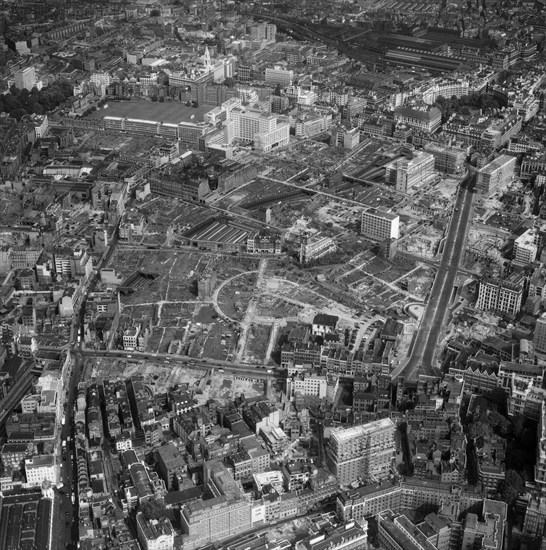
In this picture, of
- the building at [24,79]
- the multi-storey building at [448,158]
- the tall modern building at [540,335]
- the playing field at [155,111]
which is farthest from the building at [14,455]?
the building at [24,79]

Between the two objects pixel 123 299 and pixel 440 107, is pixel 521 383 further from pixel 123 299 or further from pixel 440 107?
pixel 440 107

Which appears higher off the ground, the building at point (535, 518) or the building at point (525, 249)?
the building at point (525, 249)

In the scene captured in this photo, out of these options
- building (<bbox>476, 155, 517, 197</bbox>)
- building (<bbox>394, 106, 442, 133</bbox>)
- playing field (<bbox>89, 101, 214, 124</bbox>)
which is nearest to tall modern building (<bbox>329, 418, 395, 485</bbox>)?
building (<bbox>476, 155, 517, 197</bbox>)

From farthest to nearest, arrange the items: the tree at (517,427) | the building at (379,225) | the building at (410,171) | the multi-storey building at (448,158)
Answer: the multi-storey building at (448,158) → the building at (410,171) → the building at (379,225) → the tree at (517,427)

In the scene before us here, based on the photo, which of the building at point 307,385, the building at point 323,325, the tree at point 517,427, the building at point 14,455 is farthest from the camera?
the building at point 323,325

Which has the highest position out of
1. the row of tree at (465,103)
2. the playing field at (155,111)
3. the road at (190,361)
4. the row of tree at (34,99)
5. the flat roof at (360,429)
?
the row of tree at (465,103)

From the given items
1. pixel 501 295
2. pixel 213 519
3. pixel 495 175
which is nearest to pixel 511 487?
pixel 213 519

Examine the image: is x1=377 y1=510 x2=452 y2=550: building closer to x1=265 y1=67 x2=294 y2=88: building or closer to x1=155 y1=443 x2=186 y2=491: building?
x1=155 y1=443 x2=186 y2=491: building

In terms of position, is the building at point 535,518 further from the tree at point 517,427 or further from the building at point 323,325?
the building at point 323,325

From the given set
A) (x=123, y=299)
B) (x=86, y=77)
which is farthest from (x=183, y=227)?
(x=86, y=77)
